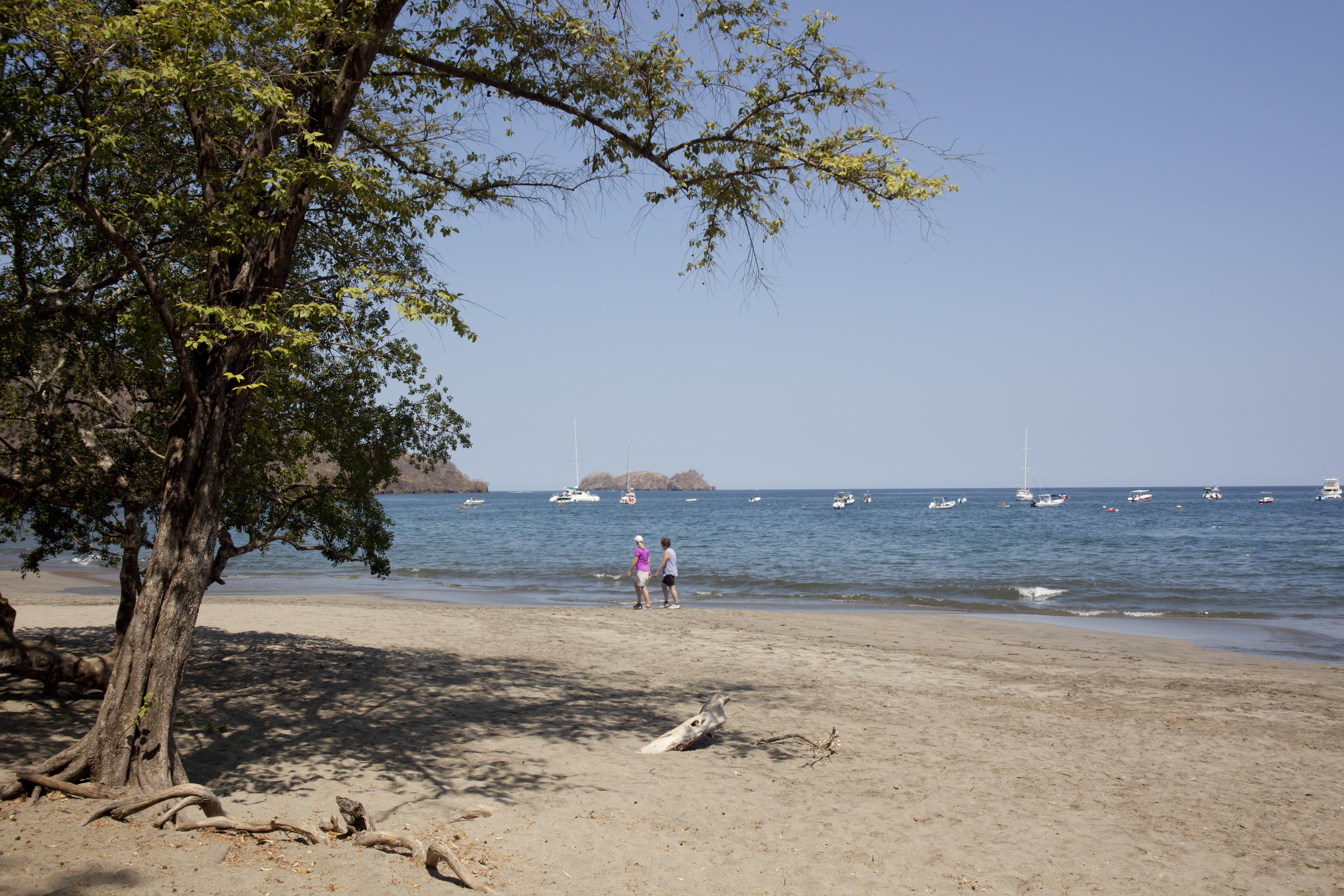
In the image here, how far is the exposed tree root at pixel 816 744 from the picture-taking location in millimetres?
7496

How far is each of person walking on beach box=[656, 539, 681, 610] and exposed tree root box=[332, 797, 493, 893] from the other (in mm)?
14275

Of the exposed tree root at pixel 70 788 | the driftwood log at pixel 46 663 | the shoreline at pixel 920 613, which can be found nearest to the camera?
the exposed tree root at pixel 70 788

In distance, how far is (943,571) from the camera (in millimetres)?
31188

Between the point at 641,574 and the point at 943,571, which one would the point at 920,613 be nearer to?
the point at 641,574

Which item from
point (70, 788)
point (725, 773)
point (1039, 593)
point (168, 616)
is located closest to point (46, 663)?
point (70, 788)

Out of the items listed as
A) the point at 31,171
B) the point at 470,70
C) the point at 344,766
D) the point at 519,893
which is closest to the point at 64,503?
the point at 31,171

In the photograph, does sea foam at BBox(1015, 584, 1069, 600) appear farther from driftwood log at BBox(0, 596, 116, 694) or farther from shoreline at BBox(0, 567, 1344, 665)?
driftwood log at BBox(0, 596, 116, 694)

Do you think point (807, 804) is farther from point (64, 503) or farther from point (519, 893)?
point (64, 503)

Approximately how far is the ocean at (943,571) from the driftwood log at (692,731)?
1246 cm

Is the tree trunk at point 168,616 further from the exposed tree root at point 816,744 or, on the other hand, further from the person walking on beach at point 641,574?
the person walking on beach at point 641,574

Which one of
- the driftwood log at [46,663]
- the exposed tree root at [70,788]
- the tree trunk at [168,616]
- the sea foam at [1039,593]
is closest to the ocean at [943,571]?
the sea foam at [1039,593]

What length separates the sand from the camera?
4.98m

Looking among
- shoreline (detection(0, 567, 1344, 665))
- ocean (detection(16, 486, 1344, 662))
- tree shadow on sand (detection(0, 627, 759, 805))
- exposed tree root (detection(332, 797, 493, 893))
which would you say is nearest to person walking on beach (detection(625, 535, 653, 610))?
shoreline (detection(0, 567, 1344, 665))

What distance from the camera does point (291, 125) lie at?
5793mm
